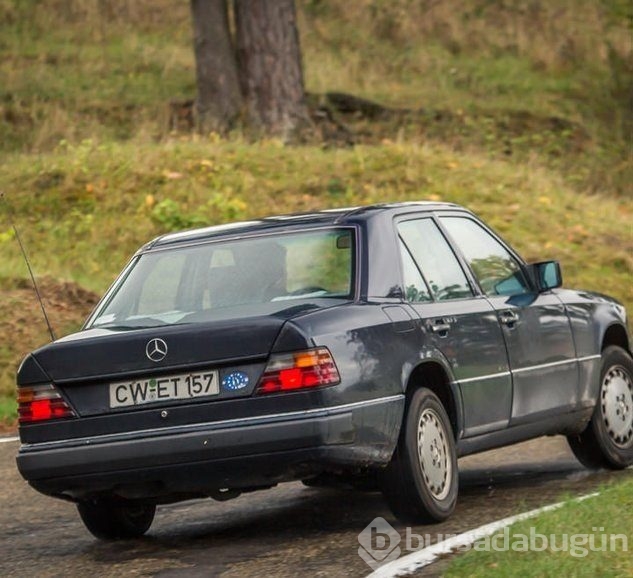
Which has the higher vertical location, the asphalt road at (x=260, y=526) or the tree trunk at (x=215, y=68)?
the tree trunk at (x=215, y=68)

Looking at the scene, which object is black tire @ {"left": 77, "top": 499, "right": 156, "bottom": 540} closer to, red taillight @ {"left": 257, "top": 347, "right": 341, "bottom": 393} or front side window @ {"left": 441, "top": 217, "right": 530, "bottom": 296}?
red taillight @ {"left": 257, "top": 347, "right": 341, "bottom": 393}

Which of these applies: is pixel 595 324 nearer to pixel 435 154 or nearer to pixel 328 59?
pixel 435 154

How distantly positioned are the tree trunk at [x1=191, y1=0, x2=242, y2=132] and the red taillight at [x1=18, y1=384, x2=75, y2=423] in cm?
1658

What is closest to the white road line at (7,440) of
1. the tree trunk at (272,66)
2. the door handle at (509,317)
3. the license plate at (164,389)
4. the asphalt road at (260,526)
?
the asphalt road at (260,526)

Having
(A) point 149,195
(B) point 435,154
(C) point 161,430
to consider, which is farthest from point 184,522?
(B) point 435,154

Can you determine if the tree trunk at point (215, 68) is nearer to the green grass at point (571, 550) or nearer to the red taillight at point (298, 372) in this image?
the red taillight at point (298, 372)

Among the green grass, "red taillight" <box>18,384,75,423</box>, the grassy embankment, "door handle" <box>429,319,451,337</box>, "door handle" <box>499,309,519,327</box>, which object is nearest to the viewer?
the green grass

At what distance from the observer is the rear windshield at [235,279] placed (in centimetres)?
802

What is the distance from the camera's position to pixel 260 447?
7.36 metres

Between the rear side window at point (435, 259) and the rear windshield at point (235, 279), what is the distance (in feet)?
1.49

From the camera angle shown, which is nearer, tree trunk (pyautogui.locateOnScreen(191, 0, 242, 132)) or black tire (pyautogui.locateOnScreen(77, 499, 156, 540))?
black tire (pyautogui.locateOnScreen(77, 499, 156, 540))

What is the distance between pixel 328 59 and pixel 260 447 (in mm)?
25217

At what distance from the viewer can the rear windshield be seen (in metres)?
8.02

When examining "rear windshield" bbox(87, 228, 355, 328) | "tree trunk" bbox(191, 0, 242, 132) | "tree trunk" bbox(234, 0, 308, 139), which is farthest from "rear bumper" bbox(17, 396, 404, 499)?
"tree trunk" bbox(191, 0, 242, 132)
